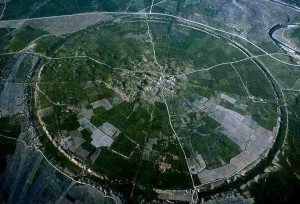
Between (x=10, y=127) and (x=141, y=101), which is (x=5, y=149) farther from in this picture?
(x=141, y=101)

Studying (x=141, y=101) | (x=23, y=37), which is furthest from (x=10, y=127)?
(x=23, y=37)

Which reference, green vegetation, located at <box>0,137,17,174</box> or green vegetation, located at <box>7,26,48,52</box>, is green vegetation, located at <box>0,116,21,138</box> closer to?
green vegetation, located at <box>0,137,17,174</box>

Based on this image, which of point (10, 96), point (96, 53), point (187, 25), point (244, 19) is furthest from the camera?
point (244, 19)

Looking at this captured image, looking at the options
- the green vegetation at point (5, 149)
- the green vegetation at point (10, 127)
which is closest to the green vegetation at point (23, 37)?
the green vegetation at point (10, 127)

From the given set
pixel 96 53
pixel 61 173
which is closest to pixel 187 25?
pixel 96 53

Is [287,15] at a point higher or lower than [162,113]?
higher

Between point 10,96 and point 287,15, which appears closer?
point 10,96

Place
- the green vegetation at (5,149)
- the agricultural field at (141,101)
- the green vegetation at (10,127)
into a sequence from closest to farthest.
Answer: the green vegetation at (5,149)
the agricultural field at (141,101)
the green vegetation at (10,127)

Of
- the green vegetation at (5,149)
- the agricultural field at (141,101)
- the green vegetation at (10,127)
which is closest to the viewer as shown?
the green vegetation at (5,149)

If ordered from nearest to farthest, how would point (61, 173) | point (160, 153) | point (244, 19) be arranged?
1. point (61, 173)
2. point (160, 153)
3. point (244, 19)

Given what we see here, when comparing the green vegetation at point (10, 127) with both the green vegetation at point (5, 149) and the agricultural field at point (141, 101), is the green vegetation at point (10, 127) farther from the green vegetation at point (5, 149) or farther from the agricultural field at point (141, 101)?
the green vegetation at point (5, 149)

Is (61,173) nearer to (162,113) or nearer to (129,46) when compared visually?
(162,113)
